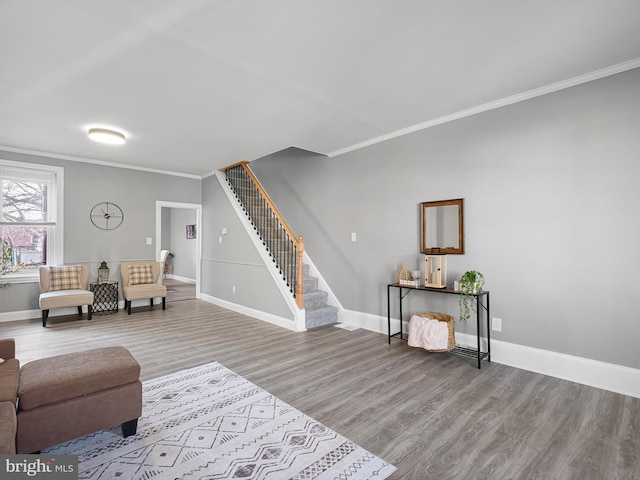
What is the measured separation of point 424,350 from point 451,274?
91 centimetres

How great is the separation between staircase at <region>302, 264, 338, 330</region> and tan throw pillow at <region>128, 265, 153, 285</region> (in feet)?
9.71

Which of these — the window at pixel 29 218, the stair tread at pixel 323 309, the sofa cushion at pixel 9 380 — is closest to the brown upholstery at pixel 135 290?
the window at pixel 29 218

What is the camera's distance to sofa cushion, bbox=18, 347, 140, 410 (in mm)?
1690

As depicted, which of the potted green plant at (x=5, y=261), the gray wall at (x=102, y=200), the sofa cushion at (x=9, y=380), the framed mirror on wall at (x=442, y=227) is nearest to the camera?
the sofa cushion at (x=9, y=380)

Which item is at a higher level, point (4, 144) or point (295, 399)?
point (4, 144)

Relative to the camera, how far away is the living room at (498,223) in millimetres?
2721

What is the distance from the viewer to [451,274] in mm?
3719

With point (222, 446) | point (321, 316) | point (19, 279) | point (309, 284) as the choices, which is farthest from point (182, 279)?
point (222, 446)

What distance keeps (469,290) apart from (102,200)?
6049 millimetres

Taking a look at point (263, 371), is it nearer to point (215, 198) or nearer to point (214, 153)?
point (214, 153)

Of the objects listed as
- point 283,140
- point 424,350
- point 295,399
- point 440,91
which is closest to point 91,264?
point 283,140

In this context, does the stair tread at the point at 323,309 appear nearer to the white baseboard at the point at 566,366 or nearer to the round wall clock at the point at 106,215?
the white baseboard at the point at 566,366

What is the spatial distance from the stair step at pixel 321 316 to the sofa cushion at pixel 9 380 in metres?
3.12

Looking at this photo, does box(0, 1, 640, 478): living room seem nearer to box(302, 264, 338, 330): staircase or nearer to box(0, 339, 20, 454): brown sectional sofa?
box(302, 264, 338, 330): staircase
